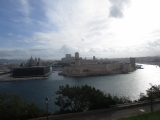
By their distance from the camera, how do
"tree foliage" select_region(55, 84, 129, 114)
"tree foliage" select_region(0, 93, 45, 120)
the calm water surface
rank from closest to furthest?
1. "tree foliage" select_region(0, 93, 45, 120)
2. "tree foliage" select_region(55, 84, 129, 114)
3. the calm water surface

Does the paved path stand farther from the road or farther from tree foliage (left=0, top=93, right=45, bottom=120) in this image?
tree foliage (left=0, top=93, right=45, bottom=120)

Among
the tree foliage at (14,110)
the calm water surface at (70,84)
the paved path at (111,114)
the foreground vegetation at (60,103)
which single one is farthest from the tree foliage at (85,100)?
the calm water surface at (70,84)

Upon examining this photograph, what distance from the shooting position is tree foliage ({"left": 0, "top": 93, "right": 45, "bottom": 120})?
8.46 ft

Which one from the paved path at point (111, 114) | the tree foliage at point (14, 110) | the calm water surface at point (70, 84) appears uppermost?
the tree foliage at point (14, 110)

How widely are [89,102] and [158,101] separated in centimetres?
167

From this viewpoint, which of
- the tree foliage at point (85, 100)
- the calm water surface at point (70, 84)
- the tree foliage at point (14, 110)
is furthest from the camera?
the calm water surface at point (70, 84)

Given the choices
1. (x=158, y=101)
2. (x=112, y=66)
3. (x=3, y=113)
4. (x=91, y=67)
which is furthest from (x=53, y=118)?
(x=112, y=66)

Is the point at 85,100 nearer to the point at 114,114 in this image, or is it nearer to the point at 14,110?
the point at 114,114

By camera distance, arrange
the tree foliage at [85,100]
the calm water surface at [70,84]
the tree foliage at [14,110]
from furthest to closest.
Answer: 1. the calm water surface at [70,84]
2. the tree foliage at [85,100]
3. the tree foliage at [14,110]

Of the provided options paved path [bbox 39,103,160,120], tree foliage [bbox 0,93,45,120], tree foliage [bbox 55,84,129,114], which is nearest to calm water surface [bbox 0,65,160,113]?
tree foliage [bbox 55,84,129,114]

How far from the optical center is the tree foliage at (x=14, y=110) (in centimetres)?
258

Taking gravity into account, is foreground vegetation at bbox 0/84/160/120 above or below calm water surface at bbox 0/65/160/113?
above

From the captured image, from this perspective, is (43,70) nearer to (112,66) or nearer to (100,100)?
(112,66)

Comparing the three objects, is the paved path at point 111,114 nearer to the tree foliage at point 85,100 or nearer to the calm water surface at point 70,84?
the tree foliage at point 85,100
